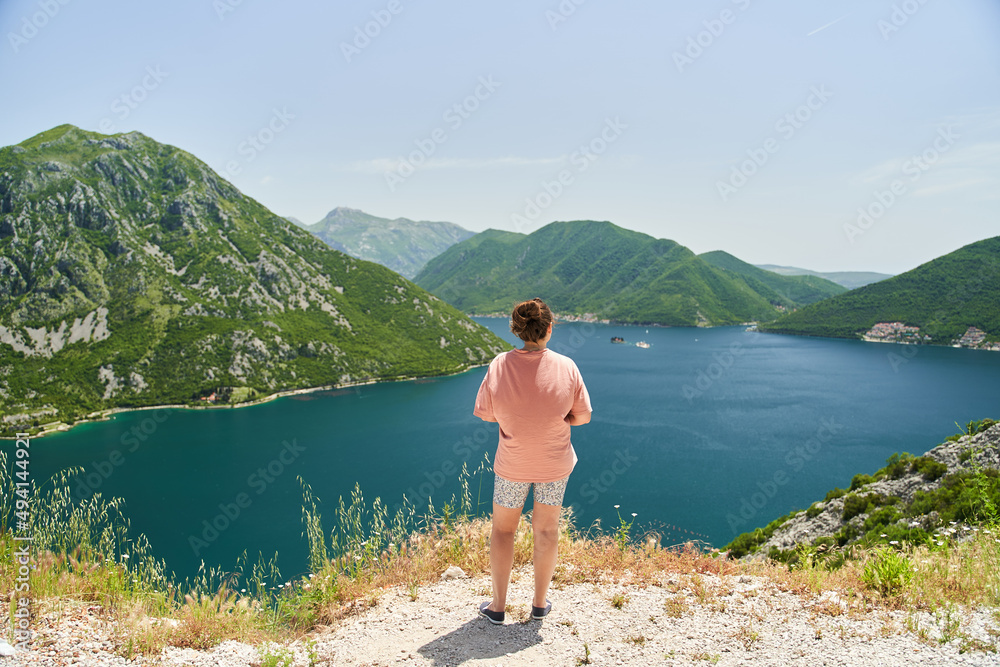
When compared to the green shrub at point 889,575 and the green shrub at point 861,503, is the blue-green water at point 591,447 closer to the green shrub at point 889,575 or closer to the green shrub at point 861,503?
the green shrub at point 861,503

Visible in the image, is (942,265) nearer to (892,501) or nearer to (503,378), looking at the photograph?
(892,501)

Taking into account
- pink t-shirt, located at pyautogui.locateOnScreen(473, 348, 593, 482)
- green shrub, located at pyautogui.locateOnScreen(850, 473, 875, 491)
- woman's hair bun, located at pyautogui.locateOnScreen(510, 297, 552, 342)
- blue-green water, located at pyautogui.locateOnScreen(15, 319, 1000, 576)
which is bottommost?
blue-green water, located at pyautogui.locateOnScreen(15, 319, 1000, 576)

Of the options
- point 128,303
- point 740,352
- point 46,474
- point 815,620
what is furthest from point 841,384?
point 128,303

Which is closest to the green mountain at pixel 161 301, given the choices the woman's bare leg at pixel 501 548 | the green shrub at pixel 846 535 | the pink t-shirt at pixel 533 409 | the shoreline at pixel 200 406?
the shoreline at pixel 200 406

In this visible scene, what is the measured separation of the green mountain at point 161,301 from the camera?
98.5m

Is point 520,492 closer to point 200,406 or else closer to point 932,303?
point 200,406

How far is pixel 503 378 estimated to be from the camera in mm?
3799

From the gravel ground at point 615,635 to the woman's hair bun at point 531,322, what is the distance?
2.38 metres

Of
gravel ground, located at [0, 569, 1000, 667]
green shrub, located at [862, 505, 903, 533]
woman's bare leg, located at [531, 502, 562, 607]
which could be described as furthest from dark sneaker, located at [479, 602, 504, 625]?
green shrub, located at [862, 505, 903, 533]

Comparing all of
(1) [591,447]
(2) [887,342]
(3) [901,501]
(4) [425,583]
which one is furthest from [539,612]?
(2) [887,342]

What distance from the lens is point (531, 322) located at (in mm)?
3799

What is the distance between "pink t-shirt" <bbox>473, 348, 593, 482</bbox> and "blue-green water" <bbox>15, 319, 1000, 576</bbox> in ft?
91.2

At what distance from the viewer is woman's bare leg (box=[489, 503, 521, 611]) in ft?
12.9

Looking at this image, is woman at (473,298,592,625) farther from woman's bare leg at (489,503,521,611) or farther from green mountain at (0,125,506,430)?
green mountain at (0,125,506,430)
